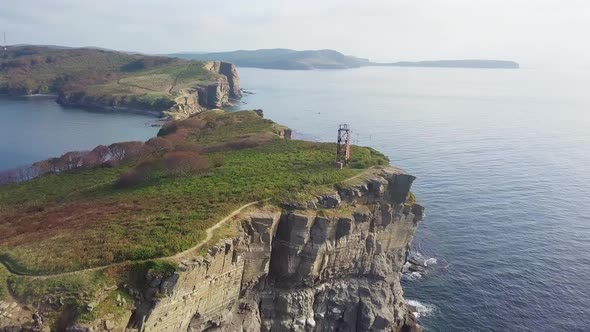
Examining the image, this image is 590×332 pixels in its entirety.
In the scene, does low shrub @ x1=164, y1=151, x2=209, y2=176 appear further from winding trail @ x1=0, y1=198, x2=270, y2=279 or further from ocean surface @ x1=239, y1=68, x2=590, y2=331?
ocean surface @ x1=239, y1=68, x2=590, y2=331

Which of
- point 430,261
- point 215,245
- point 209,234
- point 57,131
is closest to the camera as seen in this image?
point 215,245

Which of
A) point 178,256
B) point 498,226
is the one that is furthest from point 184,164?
point 498,226

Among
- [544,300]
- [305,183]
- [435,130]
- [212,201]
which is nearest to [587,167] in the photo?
[435,130]

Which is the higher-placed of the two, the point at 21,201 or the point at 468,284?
the point at 21,201

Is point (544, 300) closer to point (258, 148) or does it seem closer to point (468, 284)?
point (468, 284)

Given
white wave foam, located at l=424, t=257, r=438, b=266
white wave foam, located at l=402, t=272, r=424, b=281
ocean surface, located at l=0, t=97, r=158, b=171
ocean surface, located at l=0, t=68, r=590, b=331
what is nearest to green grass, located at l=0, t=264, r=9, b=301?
ocean surface, located at l=0, t=68, r=590, b=331

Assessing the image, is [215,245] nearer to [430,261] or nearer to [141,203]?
[141,203]
